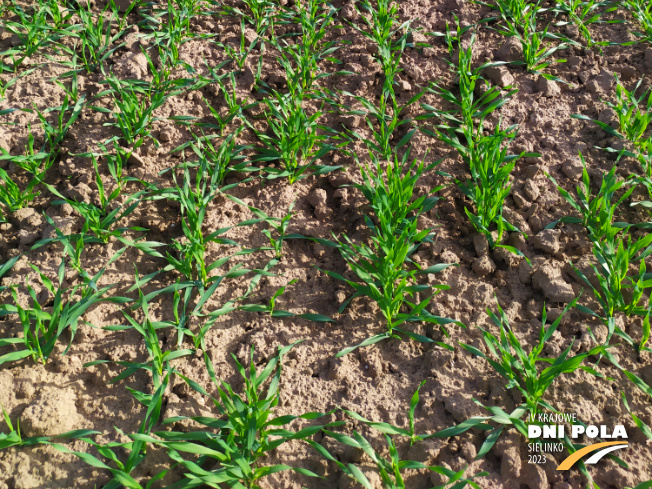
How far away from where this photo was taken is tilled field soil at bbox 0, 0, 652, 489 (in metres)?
1.58

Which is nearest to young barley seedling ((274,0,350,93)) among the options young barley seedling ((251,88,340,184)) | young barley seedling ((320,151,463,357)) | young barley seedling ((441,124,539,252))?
young barley seedling ((251,88,340,184))

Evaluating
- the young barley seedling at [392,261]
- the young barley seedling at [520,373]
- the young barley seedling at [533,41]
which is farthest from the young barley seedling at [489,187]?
the young barley seedling at [533,41]

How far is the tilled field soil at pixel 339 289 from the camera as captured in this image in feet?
5.17

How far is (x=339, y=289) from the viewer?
78.7 inches

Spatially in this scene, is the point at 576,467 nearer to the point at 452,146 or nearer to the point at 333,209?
the point at 333,209

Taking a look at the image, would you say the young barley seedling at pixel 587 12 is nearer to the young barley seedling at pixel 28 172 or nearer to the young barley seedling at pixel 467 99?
the young barley seedling at pixel 467 99

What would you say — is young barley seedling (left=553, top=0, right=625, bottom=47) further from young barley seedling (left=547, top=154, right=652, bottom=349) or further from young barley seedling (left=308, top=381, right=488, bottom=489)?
young barley seedling (left=308, top=381, right=488, bottom=489)

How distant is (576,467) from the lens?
60.7 inches

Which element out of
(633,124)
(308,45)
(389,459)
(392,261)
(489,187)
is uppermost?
(308,45)

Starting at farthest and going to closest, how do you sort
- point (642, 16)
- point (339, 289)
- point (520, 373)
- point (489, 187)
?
point (642, 16) < point (489, 187) < point (339, 289) < point (520, 373)

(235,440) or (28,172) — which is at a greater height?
(28,172)

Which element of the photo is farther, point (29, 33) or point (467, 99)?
point (29, 33)

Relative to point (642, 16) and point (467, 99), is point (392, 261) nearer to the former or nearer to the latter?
point (467, 99)

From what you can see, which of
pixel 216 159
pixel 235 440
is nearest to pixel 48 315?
pixel 235 440
